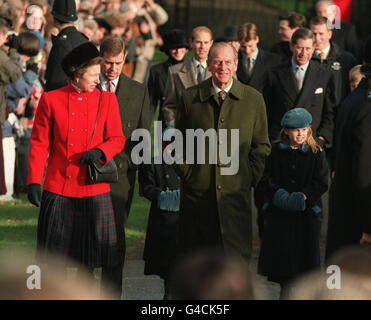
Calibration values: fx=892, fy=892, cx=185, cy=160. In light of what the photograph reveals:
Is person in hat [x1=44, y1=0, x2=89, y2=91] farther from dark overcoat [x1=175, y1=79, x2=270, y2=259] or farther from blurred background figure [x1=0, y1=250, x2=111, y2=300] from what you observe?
blurred background figure [x1=0, y1=250, x2=111, y2=300]

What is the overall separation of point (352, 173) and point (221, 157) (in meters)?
0.96

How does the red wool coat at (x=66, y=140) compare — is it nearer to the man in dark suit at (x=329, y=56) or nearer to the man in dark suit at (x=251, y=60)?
the man in dark suit at (x=251, y=60)

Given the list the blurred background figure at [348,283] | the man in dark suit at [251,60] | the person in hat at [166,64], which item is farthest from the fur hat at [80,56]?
the man in dark suit at [251,60]

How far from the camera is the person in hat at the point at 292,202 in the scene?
716cm

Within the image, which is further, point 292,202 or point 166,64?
point 166,64

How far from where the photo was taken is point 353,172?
5.90 meters

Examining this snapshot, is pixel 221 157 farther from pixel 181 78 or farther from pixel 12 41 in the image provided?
pixel 12 41

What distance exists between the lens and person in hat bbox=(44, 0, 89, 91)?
7.30 m

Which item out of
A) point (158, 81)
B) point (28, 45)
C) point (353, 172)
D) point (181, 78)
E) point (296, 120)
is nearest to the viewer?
point (353, 172)

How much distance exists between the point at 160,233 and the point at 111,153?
4.16 feet

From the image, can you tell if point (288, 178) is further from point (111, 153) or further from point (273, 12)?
point (273, 12)

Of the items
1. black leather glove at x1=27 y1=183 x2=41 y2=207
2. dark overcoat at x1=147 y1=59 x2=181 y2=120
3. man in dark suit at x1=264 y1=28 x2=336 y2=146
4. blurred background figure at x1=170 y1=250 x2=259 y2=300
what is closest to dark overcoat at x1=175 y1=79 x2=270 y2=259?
black leather glove at x1=27 y1=183 x2=41 y2=207

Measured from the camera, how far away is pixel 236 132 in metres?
6.39
